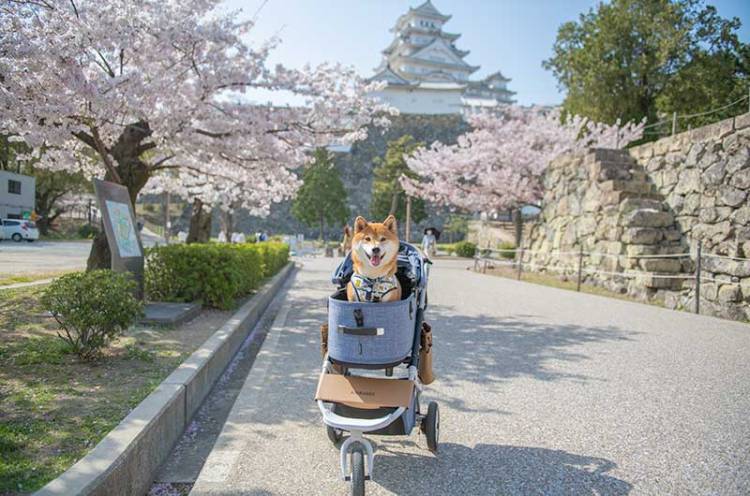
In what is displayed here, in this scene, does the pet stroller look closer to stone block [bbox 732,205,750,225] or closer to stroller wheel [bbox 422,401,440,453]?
stroller wheel [bbox 422,401,440,453]

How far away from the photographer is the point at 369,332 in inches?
119

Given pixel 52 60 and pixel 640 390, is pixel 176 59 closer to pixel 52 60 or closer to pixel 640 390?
pixel 52 60

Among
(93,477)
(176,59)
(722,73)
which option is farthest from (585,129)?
(93,477)

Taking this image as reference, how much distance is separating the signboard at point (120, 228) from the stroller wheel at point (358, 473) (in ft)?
15.0

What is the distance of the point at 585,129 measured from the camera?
2658 cm

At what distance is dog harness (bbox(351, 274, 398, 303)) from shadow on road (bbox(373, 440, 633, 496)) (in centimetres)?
106

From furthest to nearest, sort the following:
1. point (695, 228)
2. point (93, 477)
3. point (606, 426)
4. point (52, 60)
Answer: point (695, 228)
point (52, 60)
point (606, 426)
point (93, 477)

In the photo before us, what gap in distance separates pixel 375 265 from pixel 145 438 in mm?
1689

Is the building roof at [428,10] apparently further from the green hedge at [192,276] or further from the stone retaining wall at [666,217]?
the green hedge at [192,276]

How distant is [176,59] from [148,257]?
11.0 ft

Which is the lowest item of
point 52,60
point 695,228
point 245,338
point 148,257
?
point 245,338

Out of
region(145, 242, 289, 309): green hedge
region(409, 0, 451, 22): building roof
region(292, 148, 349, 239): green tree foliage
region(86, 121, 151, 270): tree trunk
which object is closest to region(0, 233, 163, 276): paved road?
region(86, 121, 151, 270): tree trunk

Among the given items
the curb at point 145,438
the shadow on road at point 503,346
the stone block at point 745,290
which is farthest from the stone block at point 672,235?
the curb at point 145,438

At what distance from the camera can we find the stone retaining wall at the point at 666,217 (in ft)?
34.8
